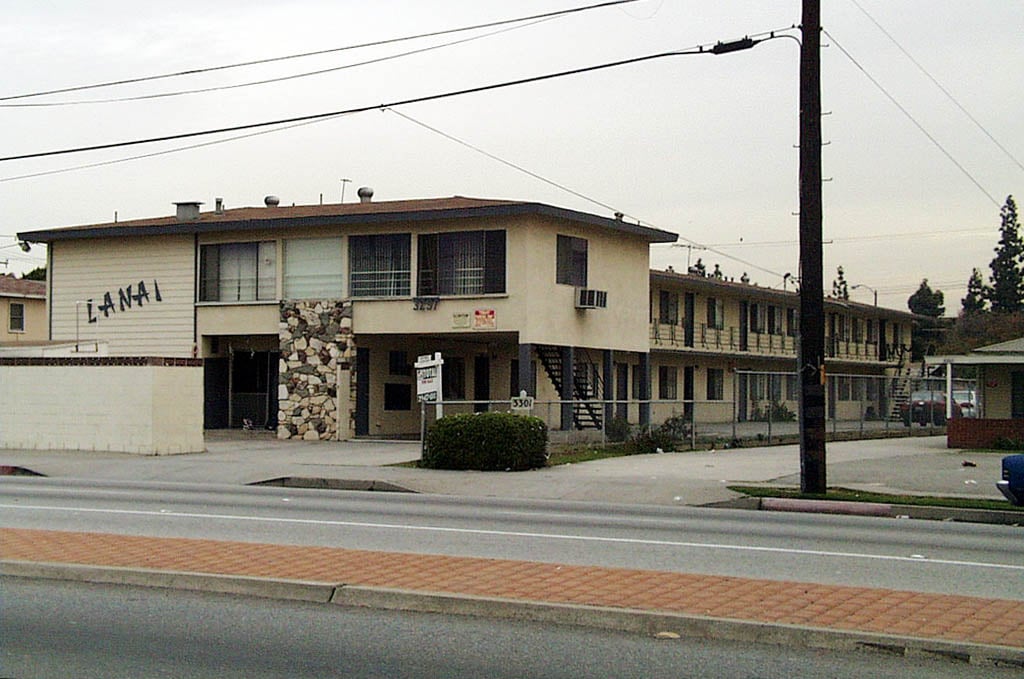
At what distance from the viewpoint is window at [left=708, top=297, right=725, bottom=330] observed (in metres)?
55.1

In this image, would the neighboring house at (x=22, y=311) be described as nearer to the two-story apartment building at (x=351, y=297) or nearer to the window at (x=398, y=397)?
the two-story apartment building at (x=351, y=297)

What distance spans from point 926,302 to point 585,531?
102 meters

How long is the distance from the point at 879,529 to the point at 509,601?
28.8ft

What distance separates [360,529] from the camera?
48.3 feet

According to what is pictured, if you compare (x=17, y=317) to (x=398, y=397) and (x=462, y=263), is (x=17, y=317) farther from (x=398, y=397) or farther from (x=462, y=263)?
(x=462, y=263)

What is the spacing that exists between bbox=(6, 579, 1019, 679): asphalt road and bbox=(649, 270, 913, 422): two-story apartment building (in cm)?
3300

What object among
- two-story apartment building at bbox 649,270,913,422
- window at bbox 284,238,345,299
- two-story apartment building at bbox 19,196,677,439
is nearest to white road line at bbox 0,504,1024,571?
two-story apartment building at bbox 19,196,677,439

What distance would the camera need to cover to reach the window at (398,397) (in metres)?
39.3

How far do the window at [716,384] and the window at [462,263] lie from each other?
79.5ft

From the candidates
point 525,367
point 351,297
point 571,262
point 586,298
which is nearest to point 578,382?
point 586,298

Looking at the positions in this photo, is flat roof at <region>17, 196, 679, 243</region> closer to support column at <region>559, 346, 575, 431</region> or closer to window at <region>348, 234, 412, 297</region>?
window at <region>348, 234, 412, 297</region>

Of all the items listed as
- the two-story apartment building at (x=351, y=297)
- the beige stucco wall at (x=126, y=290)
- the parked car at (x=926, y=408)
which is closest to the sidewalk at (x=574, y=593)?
the two-story apartment building at (x=351, y=297)

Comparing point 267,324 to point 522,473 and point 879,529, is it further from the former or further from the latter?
point 879,529

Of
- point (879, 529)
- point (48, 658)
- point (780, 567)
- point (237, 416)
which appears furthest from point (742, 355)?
point (48, 658)
